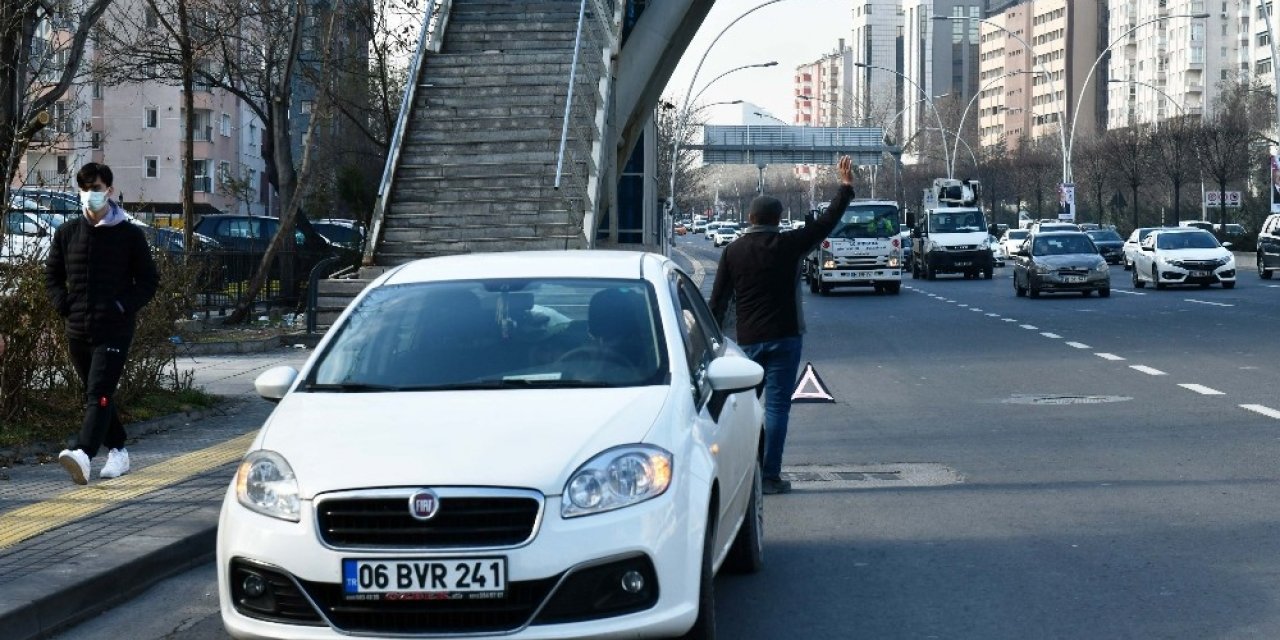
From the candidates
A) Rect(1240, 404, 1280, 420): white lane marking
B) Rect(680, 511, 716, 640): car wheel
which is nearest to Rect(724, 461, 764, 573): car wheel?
Rect(680, 511, 716, 640): car wheel

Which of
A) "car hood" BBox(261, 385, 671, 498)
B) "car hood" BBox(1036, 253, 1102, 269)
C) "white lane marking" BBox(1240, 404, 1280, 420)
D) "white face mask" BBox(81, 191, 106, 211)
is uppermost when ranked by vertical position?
"white face mask" BBox(81, 191, 106, 211)

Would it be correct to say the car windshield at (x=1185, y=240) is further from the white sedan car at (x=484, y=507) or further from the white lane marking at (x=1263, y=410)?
the white sedan car at (x=484, y=507)

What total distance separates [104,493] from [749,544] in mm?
4271

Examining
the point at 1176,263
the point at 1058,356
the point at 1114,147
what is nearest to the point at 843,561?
the point at 1058,356

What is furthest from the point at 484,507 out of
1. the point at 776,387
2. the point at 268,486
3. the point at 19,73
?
the point at 19,73

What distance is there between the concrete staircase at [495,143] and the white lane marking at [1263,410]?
11.8 metres

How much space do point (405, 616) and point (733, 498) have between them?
1.86 metres

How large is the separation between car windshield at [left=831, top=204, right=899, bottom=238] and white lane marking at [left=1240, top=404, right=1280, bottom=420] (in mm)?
30756

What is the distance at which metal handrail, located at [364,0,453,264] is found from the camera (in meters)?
27.0

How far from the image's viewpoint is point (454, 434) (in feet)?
20.3

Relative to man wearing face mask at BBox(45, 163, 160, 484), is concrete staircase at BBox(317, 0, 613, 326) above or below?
above

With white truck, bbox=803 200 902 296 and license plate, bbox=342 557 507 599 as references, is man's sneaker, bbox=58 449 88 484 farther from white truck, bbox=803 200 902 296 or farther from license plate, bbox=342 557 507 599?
white truck, bbox=803 200 902 296

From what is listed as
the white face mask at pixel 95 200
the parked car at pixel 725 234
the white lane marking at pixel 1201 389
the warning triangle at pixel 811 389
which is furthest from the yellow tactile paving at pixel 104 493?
the parked car at pixel 725 234

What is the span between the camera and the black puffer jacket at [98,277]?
11078 millimetres
